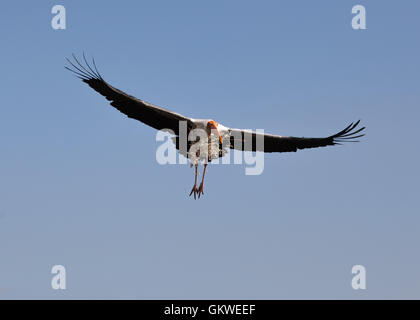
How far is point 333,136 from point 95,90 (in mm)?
7045

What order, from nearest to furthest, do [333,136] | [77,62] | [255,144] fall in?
[77,62] → [333,136] → [255,144]

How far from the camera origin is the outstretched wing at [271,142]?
17.3 m

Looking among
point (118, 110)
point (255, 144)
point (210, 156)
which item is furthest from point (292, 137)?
point (118, 110)

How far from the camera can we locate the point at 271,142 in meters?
18.2

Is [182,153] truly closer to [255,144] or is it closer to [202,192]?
[202,192]

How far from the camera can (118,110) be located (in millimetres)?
16484

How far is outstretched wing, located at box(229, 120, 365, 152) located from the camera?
17312 mm

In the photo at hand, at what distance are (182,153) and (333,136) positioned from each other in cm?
452
